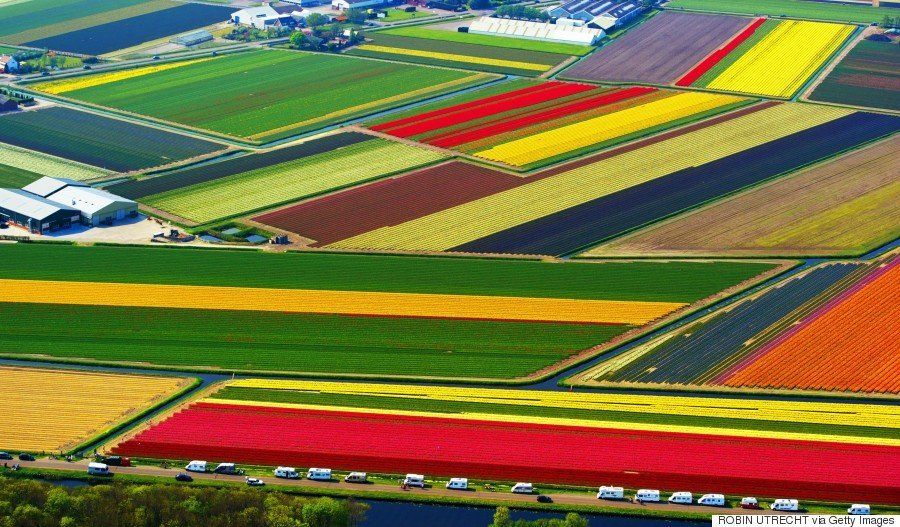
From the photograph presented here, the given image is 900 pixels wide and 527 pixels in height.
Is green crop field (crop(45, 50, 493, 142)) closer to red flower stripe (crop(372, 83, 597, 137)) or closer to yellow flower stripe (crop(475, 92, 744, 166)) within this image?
red flower stripe (crop(372, 83, 597, 137))

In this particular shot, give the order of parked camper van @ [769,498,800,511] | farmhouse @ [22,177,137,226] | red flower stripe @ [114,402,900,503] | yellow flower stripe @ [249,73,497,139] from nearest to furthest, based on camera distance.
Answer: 1. parked camper van @ [769,498,800,511]
2. red flower stripe @ [114,402,900,503]
3. farmhouse @ [22,177,137,226]
4. yellow flower stripe @ [249,73,497,139]

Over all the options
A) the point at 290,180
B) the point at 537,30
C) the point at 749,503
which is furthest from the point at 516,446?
the point at 537,30

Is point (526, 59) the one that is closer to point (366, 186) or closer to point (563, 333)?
point (366, 186)

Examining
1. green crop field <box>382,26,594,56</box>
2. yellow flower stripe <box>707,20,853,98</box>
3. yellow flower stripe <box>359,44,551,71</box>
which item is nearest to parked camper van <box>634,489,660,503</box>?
yellow flower stripe <box>707,20,853,98</box>

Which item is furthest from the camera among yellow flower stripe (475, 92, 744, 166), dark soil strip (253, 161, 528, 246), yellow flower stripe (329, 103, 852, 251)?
yellow flower stripe (475, 92, 744, 166)

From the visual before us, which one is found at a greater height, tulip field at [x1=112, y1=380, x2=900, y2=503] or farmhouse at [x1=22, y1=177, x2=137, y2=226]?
farmhouse at [x1=22, y1=177, x2=137, y2=226]

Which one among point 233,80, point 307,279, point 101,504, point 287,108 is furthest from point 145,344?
point 233,80

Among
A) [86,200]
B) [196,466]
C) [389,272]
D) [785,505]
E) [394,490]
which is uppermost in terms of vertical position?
[86,200]

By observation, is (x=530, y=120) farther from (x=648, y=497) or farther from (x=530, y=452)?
(x=648, y=497)
